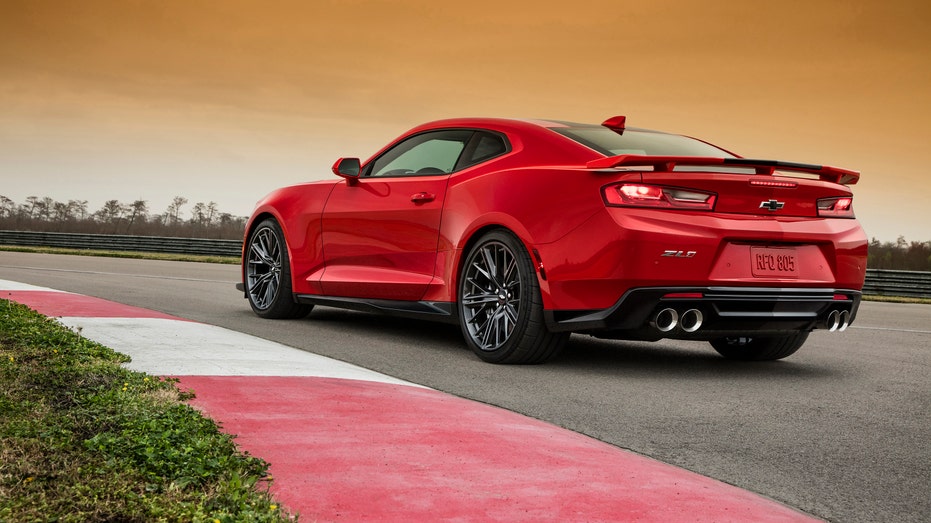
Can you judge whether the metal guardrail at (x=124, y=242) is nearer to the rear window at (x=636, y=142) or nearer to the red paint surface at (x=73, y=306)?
the red paint surface at (x=73, y=306)

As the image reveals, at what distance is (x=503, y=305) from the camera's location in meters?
6.79

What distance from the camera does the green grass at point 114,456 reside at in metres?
3.07

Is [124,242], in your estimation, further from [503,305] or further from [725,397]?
[725,397]

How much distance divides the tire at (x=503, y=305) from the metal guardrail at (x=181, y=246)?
20049 mm

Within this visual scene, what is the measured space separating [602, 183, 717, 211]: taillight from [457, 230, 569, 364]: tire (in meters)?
0.75

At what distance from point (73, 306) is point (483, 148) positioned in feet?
13.3

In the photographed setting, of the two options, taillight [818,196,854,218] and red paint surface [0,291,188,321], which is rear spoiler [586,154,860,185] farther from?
red paint surface [0,291,188,321]

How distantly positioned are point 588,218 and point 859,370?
8.66 ft

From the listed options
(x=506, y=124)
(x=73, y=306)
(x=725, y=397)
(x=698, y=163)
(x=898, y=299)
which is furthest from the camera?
Result: (x=898, y=299)

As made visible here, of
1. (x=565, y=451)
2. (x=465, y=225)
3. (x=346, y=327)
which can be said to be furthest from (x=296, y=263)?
(x=565, y=451)

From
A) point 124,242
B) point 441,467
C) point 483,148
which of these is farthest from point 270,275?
point 124,242

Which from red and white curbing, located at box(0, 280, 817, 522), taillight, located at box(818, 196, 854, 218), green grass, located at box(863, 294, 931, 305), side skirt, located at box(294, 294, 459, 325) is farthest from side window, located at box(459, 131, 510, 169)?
green grass, located at box(863, 294, 931, 305)

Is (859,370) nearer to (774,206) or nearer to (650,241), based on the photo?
(774,206)

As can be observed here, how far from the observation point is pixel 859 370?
7.44 m
